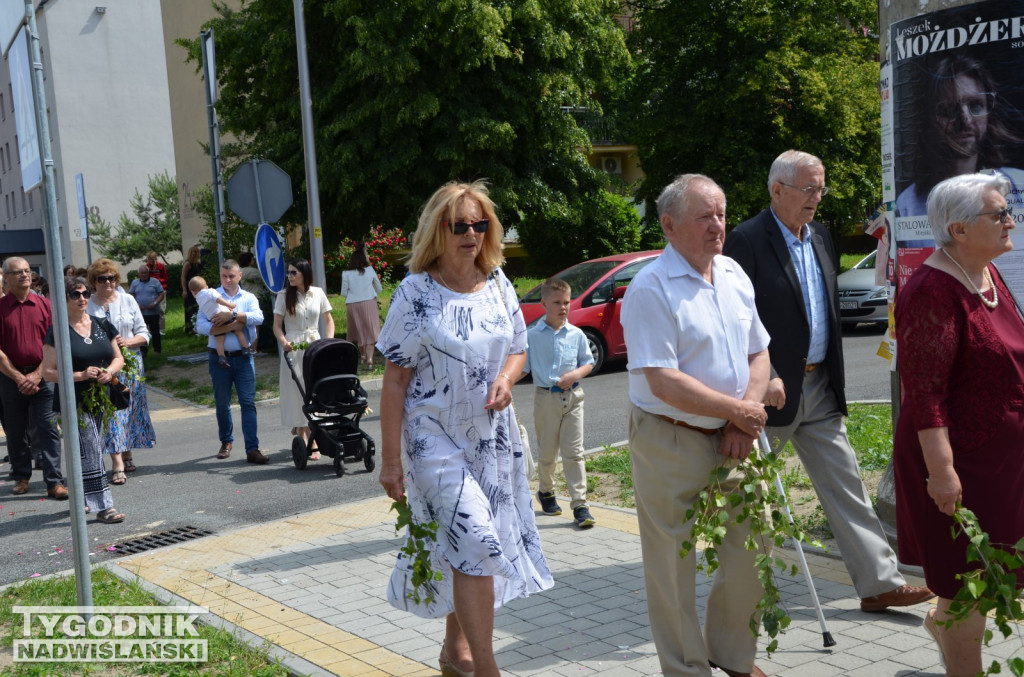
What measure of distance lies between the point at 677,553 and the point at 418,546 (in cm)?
98

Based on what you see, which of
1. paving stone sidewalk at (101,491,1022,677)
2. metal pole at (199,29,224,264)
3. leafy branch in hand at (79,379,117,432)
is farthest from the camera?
metal pole at (199,29,224,264)

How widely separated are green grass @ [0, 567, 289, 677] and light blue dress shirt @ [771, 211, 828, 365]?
2.80 m

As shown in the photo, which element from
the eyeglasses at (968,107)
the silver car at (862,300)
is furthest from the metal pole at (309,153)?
the eyeglasses at (968,107)

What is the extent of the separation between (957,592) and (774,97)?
24.0 meters

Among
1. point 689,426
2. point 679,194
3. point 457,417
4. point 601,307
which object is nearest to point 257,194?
point 601,307

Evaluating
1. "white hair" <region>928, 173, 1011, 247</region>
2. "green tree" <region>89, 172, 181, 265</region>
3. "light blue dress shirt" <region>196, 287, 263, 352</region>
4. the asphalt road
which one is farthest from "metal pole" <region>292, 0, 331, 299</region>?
"green tree" <region>89, 172, 181, 265</region>

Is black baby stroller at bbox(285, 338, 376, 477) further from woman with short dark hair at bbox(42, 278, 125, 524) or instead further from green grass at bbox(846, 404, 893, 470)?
green grass at bbox(846, 404, 893, 470)

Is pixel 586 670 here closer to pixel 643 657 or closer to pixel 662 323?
pixel 643 657

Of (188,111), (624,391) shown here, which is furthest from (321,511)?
(188,111)

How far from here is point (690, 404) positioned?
3703mm

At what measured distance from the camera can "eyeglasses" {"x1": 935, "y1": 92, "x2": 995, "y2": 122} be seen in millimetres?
5125

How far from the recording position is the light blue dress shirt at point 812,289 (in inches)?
191

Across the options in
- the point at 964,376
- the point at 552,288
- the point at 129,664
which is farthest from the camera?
the point at 552,288

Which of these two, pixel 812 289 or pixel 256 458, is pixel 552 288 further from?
pixel 256 458
